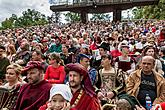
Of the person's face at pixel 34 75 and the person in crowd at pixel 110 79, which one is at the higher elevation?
the person's face at pixel 34 75

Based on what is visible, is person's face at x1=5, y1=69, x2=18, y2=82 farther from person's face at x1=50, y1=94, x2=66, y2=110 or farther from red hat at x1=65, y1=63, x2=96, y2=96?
person's face at x1=50, y1=94, x2=66, y2=110

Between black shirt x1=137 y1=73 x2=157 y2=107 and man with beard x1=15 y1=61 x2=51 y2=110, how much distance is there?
1476mm

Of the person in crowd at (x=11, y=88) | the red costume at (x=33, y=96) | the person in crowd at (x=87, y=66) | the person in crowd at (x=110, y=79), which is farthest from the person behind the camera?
the person in crowd at (x=87, y=66)

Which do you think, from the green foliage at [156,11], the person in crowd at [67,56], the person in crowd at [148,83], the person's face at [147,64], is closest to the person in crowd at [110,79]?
the person in crowd at [148,83]

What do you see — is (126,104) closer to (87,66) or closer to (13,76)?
(13,76)

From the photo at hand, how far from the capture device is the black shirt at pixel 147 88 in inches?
216

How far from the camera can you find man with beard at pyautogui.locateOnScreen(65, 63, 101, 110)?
4.58 meters

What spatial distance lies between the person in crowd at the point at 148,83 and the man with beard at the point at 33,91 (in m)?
1.44

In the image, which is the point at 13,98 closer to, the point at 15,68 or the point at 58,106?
the point at 15,68

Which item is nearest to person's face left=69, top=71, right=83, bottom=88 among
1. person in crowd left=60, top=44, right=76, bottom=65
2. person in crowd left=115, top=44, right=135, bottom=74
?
person in crowd left=115, top=44, right=135, bottom=74

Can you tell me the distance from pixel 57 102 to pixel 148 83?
2.03 metres

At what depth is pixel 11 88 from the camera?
5.52 metres

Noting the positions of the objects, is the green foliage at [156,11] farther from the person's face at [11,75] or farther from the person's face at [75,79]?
the person's face at [75,79]

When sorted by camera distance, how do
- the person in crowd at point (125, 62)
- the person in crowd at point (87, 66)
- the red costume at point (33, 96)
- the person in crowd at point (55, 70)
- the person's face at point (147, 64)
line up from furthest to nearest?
the person in crowd at point (125, 62), the person in crowd at point (55, 70), the person in crowd at point (87, 66), the person's face at point (147, 64), the red costume at point (33, 96)
